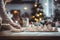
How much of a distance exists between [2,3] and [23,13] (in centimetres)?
62

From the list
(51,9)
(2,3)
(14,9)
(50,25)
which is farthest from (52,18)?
(2,3)

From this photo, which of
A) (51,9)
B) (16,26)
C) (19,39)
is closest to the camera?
(19,39)

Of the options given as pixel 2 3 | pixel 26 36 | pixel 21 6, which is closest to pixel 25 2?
pixel 21 6

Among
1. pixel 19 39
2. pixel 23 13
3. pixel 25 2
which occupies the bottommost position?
pixel 19 39

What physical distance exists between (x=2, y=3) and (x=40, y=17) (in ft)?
2.97

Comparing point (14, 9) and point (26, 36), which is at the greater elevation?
point (14, 9)

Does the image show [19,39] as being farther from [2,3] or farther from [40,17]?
[40,17]

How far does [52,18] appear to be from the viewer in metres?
2.86

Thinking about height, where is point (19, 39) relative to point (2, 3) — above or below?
below

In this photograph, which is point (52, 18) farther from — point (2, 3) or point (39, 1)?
point (2, 3)

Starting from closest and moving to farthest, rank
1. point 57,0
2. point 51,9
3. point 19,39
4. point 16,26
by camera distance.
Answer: point 19,39 < point 16,26 < point 57,0 < point 51,9

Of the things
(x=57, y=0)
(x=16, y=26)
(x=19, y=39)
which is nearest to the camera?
(x=19, y=39)

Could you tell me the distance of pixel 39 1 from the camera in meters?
2.92

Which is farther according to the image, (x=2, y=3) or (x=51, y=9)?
(x=51, y=9)
